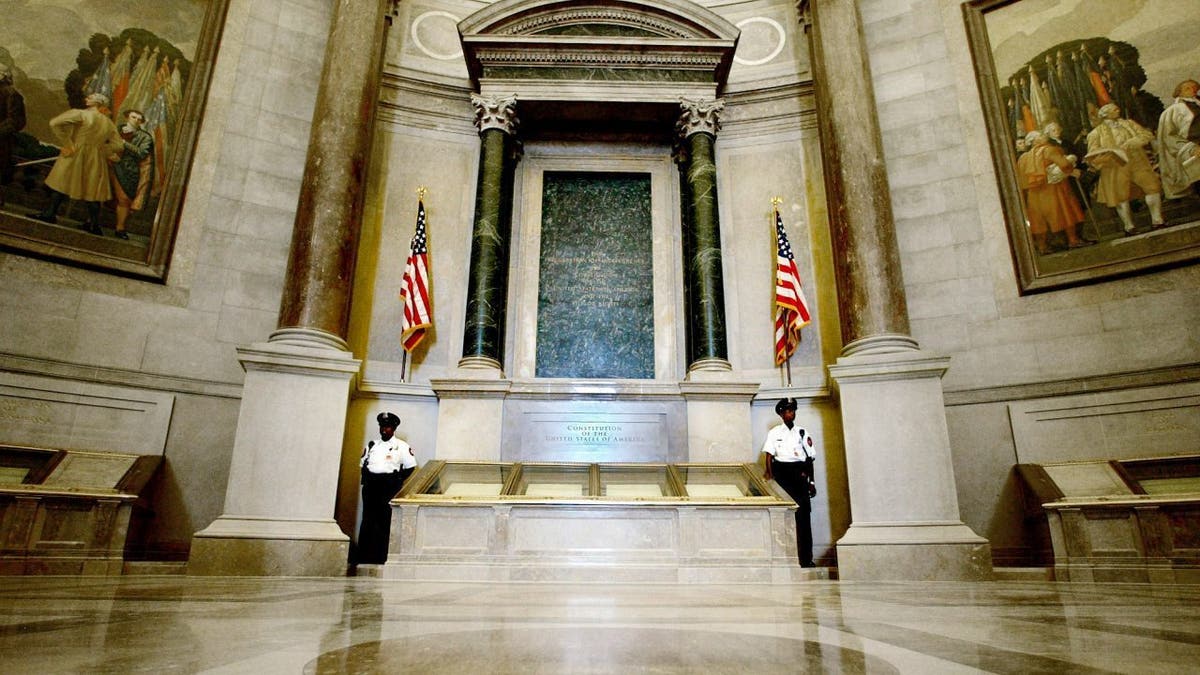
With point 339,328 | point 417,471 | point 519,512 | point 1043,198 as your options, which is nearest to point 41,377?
point 339,328

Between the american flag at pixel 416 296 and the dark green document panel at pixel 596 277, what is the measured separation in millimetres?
1738

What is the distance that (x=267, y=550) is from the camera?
19.7 feet

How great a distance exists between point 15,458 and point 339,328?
340 centimetres

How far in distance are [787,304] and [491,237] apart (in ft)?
13.6

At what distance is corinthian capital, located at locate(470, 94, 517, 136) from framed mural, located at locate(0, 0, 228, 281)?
12.1 feet

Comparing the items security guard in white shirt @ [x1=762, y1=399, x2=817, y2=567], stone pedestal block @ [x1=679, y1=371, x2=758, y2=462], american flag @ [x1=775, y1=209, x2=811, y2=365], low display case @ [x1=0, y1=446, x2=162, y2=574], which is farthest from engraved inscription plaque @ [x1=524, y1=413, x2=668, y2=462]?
low display case @ [x1=0, y1=446, x2=162, y2=574]

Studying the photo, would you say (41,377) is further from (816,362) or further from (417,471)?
(816,362)

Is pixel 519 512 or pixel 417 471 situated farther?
pixel 417 471

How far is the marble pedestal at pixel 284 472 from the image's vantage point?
5.97 m

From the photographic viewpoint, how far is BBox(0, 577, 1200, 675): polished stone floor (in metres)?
1.35

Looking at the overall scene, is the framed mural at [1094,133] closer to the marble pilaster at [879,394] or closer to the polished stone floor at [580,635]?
the marble pilaster at [879,394]

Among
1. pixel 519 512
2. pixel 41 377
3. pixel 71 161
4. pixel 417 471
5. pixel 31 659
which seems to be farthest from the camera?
pixel 71 161

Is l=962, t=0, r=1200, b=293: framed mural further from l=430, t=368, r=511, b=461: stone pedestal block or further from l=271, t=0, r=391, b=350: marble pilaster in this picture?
l=271, t=0, r=391, b=350: marble pilaster

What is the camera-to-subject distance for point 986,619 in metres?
2.31
